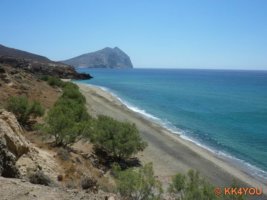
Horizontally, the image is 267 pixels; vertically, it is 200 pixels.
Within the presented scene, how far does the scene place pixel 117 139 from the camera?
84.2ft

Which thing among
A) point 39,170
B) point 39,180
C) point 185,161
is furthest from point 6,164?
point 185,161

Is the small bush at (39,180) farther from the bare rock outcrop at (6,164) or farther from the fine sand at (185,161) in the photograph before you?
the fine sand at (185,161)

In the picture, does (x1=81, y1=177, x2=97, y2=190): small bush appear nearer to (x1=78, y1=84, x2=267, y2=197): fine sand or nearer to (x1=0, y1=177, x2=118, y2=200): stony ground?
(x1=0, y1=177, x2=118, y2=200): stony ground

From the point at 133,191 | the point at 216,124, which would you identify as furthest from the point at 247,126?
the point at 133,191

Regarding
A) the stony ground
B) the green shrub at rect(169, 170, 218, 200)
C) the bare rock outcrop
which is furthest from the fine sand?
the stony ground

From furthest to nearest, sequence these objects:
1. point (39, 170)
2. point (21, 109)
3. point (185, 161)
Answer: point (21, 109) → point (185, 161) → point (39, 170)

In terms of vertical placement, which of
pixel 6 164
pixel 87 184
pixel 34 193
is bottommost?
pixel 87 184

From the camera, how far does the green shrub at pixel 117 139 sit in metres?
25.4

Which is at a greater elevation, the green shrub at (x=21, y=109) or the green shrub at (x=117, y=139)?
the green shrub at (x=21, y=109)

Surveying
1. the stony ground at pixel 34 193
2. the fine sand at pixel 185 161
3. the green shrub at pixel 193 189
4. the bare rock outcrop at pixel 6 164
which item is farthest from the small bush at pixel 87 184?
the fine sand at pixel 185 161

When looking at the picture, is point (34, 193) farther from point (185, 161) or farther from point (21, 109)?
point (21, 109)

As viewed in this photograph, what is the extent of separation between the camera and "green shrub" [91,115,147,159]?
83.4ft

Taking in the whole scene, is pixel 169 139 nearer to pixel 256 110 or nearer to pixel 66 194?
pixel 66 194

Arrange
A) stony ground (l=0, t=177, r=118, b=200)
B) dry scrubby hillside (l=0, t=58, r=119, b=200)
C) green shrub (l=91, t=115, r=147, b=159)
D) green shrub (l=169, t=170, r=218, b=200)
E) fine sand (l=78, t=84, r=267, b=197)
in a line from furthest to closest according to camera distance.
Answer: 1. green shrub (l=91, t=115, r=147, b=159)
2. fine sand (l=78, t=84, r=267, b=197)
3. green shrub (l=169, t=170, r=218, b=200)
4. dry scrubby hillside (l=0, t=58, r=119, b=200)
5. stony ground (l=0, t=177, r=118, b=200)
